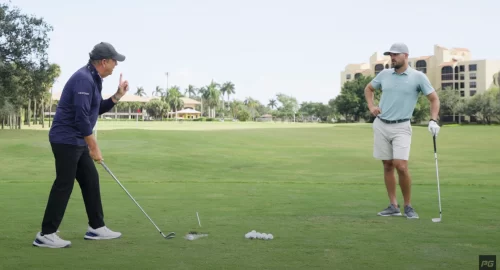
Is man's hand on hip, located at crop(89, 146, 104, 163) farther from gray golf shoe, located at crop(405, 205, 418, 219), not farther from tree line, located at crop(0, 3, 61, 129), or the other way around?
tree line, located at crop(0, 3, 61, 129)

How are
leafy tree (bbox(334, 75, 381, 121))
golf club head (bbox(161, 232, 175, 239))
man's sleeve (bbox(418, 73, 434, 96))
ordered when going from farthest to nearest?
leafy tree (bbox(334, 75, 381, 121))
man's sleeve (bbox(418, 73, 434, 96))
golf club head (bbox(161, 232, 175, 239))

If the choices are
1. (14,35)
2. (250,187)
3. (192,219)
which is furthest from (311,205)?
(14,35)

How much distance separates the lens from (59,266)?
515cm

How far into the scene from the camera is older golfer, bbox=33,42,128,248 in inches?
263

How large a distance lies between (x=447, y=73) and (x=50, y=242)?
589 feet

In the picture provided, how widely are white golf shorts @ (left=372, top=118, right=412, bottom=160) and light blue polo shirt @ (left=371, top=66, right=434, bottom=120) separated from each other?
15 cm

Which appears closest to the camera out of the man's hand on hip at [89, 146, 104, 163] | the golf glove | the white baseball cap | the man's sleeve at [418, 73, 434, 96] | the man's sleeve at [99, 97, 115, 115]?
the man's hand on hip at [89, 146, 104, 163]

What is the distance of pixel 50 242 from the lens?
619 cm

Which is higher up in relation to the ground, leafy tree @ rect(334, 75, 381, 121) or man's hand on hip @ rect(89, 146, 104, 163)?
leafy tree @ rect(334, 75, 381, 121)

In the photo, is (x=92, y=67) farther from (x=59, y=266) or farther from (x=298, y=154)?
(x=298, y=154)

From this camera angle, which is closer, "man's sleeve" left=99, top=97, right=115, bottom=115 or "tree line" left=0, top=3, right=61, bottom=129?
"man's sleeve" left=99, top=97, right=115, bottom=115

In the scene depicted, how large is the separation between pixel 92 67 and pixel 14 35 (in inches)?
2151

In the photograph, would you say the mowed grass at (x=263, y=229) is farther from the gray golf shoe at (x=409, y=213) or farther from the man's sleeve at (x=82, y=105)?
the man's sleeve at (x=82, y=105)

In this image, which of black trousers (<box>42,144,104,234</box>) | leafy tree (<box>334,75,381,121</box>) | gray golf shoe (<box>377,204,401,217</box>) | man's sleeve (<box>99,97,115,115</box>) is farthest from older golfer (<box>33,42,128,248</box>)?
leafy tree (<box>334,75,381,121</box>)
